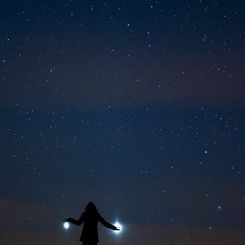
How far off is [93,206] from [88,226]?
331 millimetres

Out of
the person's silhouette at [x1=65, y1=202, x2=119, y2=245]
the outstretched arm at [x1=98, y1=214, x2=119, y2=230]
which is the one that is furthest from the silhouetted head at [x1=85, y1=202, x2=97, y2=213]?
the outstretched arm at [x1=98, y1=214, x2=119, y2=230]

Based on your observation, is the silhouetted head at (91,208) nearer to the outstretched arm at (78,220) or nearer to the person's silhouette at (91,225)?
the person's silhouette at (91,225)

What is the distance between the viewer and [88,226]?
11.8 meters

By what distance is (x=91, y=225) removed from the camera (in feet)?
38.9

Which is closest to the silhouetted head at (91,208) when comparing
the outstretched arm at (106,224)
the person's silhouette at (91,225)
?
the person's silhouette at (91,225)

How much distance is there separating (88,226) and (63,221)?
42 centimetres

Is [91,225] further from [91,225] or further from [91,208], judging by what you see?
[91,208]

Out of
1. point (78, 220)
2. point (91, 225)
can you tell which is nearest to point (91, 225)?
point (91, 225)

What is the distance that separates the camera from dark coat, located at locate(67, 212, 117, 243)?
11820mm

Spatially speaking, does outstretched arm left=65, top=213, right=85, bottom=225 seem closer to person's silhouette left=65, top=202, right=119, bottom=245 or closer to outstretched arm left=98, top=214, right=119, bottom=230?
person's silhouette left=65, top=202, right=119, bottom=245

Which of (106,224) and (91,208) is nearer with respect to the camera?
(91,208)

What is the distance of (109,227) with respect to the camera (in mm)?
11828

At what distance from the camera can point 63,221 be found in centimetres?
1166

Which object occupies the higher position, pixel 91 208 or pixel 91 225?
pixel 91 208
